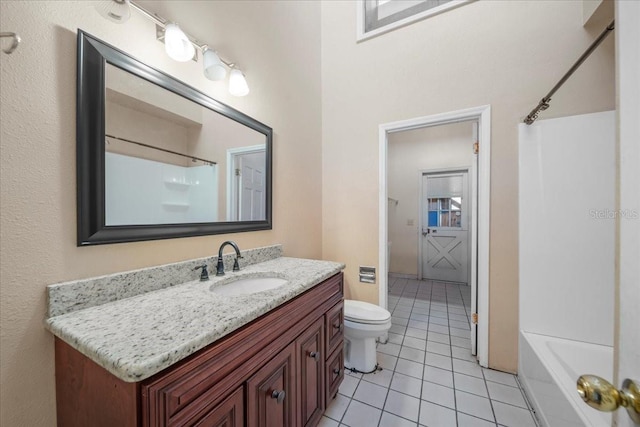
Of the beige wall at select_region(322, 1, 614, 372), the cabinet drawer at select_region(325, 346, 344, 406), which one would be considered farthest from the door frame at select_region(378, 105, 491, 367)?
the cabinet drawer at select_region(325, 346, 344, 406)

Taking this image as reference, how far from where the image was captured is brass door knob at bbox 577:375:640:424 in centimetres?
40

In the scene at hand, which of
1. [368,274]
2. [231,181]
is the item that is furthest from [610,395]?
[368,274]

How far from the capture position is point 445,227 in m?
4.08

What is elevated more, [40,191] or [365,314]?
[40,191]

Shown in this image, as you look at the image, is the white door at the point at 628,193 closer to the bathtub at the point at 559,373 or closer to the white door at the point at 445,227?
the bathtub at the point at 559,373

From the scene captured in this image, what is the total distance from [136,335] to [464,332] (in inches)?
106

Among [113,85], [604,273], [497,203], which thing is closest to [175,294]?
[113,85]

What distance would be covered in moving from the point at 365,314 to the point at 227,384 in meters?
1.26

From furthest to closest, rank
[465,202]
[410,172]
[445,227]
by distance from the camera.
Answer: [410,172] < [445,227] < [465,202]

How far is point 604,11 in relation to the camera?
151cm

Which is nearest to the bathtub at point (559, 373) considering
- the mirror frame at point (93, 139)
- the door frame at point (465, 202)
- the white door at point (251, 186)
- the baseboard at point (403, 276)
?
the white door at point (251, 186)

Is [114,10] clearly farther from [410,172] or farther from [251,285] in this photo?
[410,172]

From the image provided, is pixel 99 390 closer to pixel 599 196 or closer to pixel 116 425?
pixel 116 425

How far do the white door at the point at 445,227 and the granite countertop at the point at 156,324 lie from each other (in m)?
3.63
